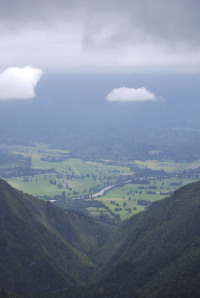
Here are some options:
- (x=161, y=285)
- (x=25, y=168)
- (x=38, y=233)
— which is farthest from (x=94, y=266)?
(x=25, y=168)

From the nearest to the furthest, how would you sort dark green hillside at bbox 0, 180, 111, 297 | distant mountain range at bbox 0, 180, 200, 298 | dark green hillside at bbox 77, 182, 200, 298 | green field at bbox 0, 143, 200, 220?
dark green hillside at bbox 77, 182, 200, 298
distant mountain range at bbox 0, 180, 200, 298
dark green hillside at bbox 0, 180, 111, 297
green field at bbox 0, 143, 200, 220

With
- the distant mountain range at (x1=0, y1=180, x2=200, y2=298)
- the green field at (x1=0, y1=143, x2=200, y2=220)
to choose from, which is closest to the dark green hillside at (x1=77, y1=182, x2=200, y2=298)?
the distant mountain range at (x1=0, y1=180, x2=200, y2=298)

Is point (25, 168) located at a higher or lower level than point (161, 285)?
higher

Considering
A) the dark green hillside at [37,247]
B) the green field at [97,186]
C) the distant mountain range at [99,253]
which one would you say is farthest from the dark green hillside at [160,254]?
the green field at [97,186]

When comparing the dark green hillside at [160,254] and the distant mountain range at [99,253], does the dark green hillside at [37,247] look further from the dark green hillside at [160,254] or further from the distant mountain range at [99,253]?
the dark green hillside at [160,254]

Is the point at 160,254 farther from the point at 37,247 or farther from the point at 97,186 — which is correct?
the point at 97,186

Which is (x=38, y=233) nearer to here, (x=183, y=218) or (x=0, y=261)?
(x=0, y=261)

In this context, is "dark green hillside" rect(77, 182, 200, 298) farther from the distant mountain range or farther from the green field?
the green field

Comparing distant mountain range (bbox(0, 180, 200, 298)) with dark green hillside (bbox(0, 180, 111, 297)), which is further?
dark green hillside (bbox(0, 180, 111, 297))
